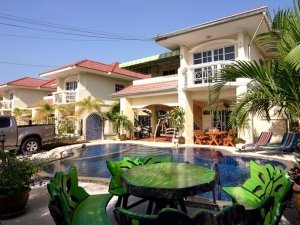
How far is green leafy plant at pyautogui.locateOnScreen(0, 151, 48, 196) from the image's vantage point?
551 centimetres

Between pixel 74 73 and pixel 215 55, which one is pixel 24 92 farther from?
pixel 215 55

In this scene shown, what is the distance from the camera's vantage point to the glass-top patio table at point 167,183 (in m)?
4.03

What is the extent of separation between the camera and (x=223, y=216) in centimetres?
269

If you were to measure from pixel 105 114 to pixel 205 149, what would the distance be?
1292 centimetres

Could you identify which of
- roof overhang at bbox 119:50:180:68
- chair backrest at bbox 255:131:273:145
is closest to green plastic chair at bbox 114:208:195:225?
chair backrest at bbox 255:131:273:145

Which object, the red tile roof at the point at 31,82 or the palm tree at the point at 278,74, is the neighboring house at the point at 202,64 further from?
the red tile roof at the point at 31,82

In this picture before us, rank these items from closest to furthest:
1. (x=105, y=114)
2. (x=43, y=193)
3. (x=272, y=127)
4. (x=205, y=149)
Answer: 1. (x=43, y=193)
2. (x=205, y=149)
3. (x=272, y=127)
4. (x=105, y=114)

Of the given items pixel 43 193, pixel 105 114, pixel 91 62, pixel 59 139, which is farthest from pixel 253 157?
pixel 91 62

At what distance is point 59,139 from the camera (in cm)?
2112

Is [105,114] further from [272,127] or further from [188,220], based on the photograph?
[188,220]

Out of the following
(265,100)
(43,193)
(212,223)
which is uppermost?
(265,100)

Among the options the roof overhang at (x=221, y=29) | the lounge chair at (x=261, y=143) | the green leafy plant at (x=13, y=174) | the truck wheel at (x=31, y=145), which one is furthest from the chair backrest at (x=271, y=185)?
the truck wheel at (x=31, y=145)

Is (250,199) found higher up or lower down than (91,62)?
lower down

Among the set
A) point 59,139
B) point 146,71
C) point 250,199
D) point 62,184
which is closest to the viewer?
point 62,184
